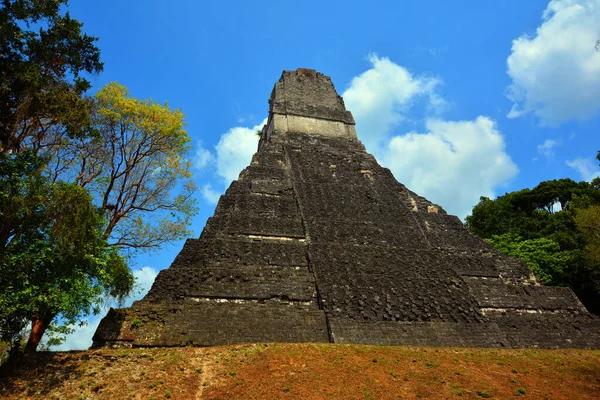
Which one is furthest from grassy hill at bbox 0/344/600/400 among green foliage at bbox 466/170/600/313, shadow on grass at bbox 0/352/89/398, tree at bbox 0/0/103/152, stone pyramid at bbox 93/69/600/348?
green foliage at bbox 466/170/600/313

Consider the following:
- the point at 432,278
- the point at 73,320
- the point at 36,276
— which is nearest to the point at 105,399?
the point at 73,320

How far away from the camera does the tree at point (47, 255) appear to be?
688 centimetres

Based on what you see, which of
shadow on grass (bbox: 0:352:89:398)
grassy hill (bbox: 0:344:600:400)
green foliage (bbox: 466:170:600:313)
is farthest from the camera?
green foliage (bbox: 466:170:600:313)

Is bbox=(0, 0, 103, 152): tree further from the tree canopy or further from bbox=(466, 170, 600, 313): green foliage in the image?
bbox=(466, 170, 600, 313): green foliage

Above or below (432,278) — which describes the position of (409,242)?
above

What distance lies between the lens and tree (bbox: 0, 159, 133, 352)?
688 cm

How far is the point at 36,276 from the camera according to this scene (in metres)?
7.11

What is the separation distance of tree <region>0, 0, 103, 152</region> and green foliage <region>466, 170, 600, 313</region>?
772 inches

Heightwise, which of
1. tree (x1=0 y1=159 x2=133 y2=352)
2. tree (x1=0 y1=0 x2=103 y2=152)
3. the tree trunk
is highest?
tree (x1=0 y1=0 x2=103 y2=152)

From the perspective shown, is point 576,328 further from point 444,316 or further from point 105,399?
point 105,399

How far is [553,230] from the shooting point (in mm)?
21000

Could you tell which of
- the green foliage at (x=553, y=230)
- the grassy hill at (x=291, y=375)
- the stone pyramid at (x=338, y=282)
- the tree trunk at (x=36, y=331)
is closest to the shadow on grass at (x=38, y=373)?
the grassy hill at (x=291, y=375)

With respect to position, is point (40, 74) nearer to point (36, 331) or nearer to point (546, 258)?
point (36, 331)

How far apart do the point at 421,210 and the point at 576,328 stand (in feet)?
22.2
